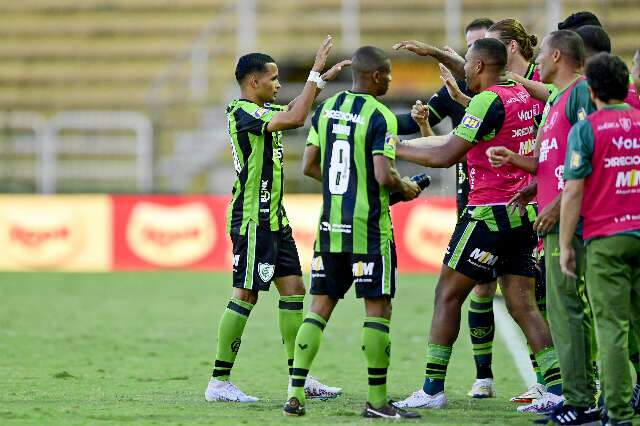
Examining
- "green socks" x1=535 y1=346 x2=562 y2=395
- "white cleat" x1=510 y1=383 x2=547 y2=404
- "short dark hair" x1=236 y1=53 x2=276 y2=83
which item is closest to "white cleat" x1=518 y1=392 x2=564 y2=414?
"green socks" x1=535 y1=346 x2=562 y2=395

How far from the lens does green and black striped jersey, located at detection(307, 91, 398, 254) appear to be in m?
6.89

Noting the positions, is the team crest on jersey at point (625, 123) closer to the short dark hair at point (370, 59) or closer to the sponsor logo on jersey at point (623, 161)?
the sponsor logo on jersey at point (623, 161)

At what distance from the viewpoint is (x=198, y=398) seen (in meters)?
7.82

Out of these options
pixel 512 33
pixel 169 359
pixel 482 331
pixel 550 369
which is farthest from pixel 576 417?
pixel 169 359

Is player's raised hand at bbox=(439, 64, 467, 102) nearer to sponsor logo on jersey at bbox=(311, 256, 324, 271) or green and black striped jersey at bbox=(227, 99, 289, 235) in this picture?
green and black striped jersey at bbox=(227, 99, 289, 235)

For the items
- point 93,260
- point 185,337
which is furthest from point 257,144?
point 93,260

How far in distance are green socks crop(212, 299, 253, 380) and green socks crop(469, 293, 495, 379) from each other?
1.71 meters

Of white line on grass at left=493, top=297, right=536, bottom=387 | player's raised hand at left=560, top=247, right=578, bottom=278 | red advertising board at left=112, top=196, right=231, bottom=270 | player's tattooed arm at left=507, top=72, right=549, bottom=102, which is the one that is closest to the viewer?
player's raised hand at left=560, top=247, right=578, bottom=278

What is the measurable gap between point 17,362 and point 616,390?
5289mm

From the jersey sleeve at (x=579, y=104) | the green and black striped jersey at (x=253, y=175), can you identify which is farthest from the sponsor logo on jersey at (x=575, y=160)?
the green and black striped jersey at (x=253, y=175)

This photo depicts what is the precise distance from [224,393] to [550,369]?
213 centimetres

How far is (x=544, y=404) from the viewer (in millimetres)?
7395

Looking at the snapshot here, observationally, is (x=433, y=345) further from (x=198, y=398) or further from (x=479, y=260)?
(x=198, y=398)

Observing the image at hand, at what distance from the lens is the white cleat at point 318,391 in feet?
26.3
